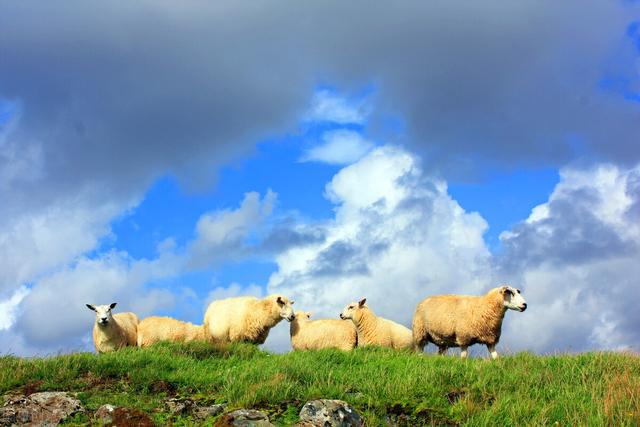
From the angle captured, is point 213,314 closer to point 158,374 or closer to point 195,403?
point 158,374

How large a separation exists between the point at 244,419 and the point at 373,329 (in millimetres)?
12771

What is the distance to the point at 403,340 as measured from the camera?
24.4m

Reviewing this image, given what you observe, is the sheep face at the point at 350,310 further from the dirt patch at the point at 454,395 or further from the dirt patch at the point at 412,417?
the dirt patch at the point at 412,417

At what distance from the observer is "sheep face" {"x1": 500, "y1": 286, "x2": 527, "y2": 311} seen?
23.0m

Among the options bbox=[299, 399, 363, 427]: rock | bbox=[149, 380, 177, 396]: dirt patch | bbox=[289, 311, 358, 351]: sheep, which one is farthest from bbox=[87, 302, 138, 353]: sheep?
bbox=[299, 399, 363, 427]: rock

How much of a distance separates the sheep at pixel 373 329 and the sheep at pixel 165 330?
5.62 meters

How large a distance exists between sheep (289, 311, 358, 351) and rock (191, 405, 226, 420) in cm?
1040

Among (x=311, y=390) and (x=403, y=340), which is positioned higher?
(x=403, y=340)

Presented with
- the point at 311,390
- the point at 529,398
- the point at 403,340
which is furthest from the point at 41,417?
the point at 403,340

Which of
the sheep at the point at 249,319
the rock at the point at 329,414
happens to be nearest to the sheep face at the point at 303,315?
the sheep at the point at 249,319

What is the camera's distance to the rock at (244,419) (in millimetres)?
11383

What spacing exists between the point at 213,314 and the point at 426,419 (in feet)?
46.9

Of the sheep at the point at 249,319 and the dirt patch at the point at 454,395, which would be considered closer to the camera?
the dirt patch at the point at 454,395

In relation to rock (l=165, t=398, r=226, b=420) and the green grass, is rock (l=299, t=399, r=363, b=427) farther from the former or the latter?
rock (l=165, t=398, r=226, b=420)
